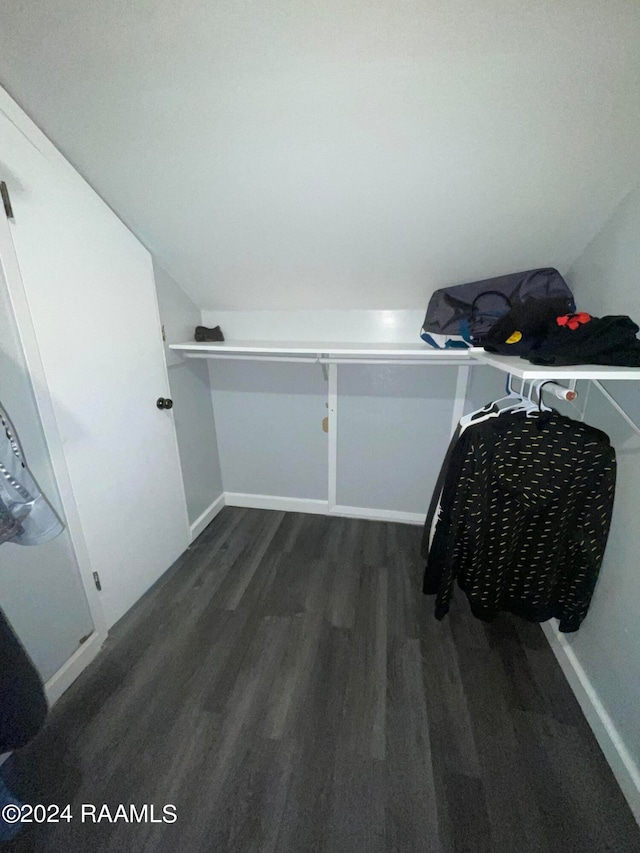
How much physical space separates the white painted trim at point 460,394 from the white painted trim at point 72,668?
2.29m

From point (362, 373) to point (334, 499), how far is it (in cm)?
101

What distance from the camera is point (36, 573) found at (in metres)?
1.24

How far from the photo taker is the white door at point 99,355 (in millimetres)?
1163

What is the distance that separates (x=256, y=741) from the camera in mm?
1203

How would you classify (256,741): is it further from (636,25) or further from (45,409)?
(636,25)

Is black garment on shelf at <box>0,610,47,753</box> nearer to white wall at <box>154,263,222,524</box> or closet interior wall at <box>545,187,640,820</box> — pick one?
white wall at <box>154,263,222,524</box>

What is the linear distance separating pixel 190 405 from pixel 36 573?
1.24 m

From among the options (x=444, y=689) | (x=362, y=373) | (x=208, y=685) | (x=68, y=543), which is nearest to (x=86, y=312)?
(x=68, y=543)

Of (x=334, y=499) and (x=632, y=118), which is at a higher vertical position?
(x=632, y=118)

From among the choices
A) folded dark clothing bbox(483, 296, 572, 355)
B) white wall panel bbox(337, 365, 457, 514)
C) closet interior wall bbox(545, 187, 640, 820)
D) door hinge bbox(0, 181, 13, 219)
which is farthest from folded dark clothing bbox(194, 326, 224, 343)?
closet interior wall bbox(545, 187, 640, 820)

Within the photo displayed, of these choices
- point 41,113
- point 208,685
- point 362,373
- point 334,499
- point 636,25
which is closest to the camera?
point 636,25

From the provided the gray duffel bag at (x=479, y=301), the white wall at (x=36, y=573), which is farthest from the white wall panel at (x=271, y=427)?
the white wall at (x=36, y=573)

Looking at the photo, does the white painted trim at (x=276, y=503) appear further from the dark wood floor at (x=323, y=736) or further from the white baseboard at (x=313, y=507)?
the dark wood floor at (x=323, y=736)

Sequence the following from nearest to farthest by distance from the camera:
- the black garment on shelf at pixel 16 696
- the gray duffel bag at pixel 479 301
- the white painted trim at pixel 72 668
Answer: the black garment on shelf at pixel 16 696 < the white painted trim at pixel 72 668 < the gray duffel bag at pixel 479 301
